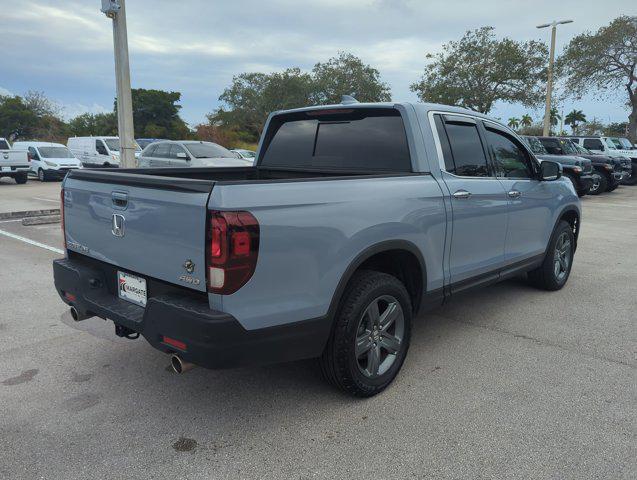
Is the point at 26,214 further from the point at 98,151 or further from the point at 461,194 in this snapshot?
the point at 98,151

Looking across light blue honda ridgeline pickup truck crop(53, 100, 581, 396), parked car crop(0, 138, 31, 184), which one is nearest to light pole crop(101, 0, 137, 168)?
light blue honda ridgeline pickup truck crop(53, 100, 581, 396)

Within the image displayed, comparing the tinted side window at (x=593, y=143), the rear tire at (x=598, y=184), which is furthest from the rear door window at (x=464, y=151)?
the tinted side window at (x=593, y=143)

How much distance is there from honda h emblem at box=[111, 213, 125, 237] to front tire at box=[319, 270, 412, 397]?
1333 millimetres

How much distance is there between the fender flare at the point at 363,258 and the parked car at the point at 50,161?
19.4 metres

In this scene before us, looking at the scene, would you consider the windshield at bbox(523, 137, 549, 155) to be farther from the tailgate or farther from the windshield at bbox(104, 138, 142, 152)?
the windshield at bbox(104, 138, 142, 152)

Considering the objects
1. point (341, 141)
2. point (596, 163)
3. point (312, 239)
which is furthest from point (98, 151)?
point (312, 239)

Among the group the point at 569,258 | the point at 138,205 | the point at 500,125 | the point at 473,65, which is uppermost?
the point at 473,65

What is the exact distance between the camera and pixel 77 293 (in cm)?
319

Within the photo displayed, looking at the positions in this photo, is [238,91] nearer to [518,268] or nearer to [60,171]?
[60,171]

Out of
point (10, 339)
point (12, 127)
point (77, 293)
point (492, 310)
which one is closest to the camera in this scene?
point (77, 293)

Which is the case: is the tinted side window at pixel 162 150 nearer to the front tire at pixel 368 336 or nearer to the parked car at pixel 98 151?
the parked car at pixel 98 151

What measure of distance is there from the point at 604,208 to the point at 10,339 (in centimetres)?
1448

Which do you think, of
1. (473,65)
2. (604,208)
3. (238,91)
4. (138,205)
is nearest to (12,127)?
(238,91)

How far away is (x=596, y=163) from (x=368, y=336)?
17.3m
